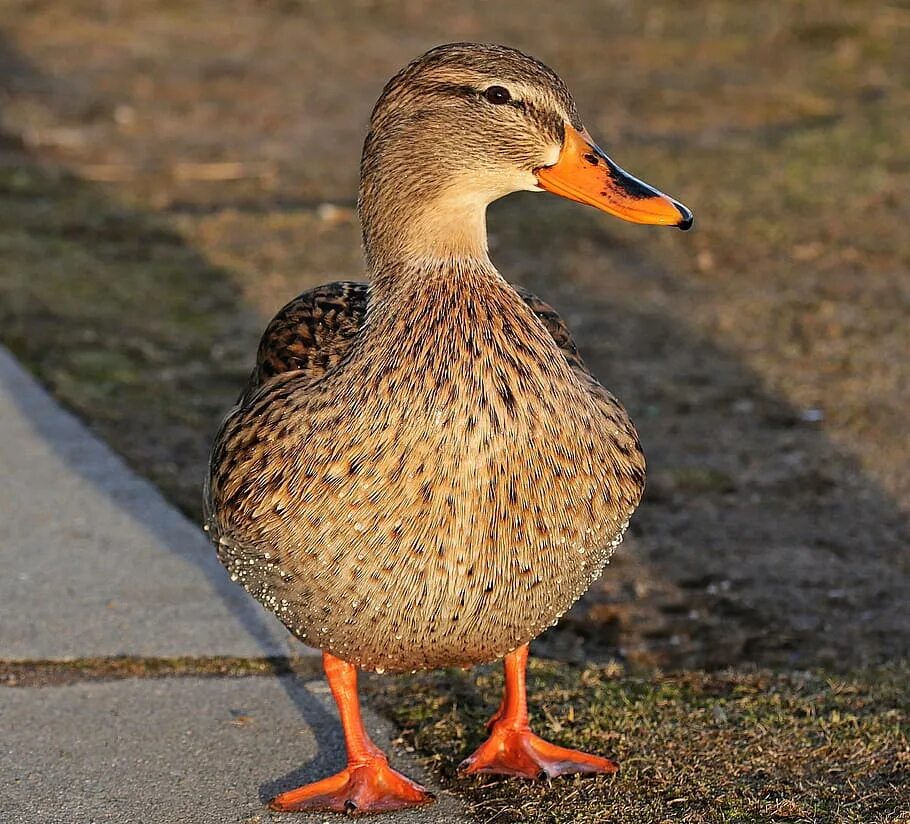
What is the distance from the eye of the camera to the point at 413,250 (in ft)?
12.3

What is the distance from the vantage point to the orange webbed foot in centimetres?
380

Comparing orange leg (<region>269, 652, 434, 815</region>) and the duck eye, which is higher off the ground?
the duck eye

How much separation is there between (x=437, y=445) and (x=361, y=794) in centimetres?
91

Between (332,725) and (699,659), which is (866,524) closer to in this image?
(699,659)

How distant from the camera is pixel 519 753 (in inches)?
157

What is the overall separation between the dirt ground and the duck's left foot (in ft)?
2.96

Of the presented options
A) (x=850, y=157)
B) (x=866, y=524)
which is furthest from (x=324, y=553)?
(x=850, y=157)

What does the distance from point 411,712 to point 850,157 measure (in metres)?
6.69

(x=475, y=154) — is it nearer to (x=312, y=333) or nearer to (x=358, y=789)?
(x=312, y=333)

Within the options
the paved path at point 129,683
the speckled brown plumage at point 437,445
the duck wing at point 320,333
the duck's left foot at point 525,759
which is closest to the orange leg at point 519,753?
the duck's left foot at point 525,759

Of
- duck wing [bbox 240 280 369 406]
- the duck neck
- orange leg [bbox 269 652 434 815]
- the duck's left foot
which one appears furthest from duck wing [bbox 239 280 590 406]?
the duck's left foot

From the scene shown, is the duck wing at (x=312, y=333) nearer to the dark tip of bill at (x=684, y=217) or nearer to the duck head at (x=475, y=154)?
the duck head at (x=475, y=154)

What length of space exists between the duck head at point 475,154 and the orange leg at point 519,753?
43.7 inches

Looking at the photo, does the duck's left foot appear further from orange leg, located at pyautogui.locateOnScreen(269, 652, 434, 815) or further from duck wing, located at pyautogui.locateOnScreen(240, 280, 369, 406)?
duck wing, located at pyautogui.locateOnScreen(240, 280, 369, 406)
